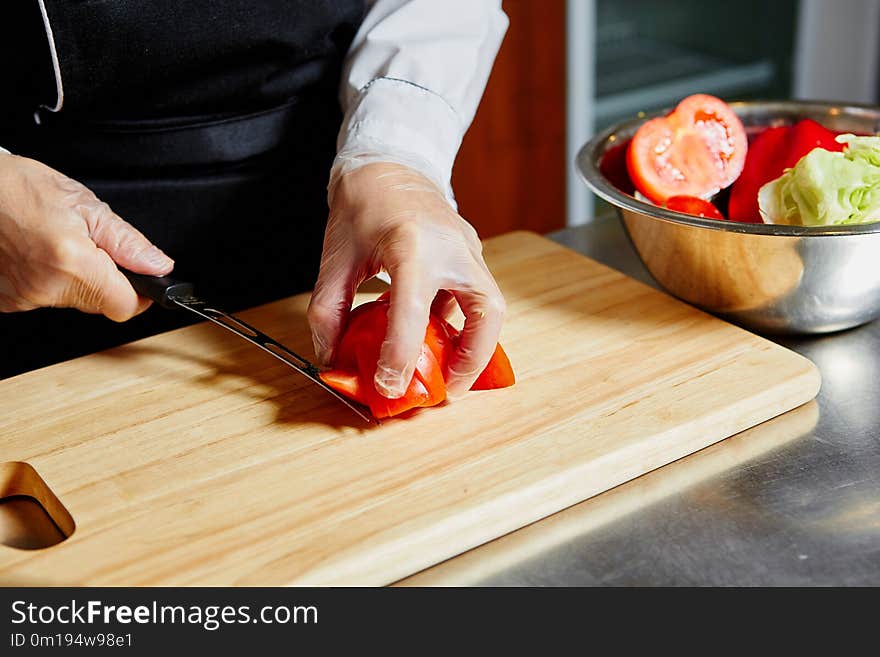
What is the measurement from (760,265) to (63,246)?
0.67m

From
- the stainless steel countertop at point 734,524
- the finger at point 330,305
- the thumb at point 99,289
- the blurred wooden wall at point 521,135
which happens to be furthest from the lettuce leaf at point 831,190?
the blurred wooden wall at point 521,135

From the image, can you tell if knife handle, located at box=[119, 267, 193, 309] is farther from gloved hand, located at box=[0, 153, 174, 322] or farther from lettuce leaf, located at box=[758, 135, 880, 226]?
lettuce leaf, located at box=[758, 135, 880, 226]

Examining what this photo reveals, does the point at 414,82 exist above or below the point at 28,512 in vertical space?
above

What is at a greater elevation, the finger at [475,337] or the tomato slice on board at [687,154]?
the tomato slice on board at [687,154]

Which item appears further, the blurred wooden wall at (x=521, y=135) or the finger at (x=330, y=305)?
the blurred wooden wall at (x=521, y=135)

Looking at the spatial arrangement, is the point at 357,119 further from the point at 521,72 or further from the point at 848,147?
the point at 521,72

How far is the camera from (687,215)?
105 cm

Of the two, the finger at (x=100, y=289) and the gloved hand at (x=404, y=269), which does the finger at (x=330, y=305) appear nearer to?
the gloved hand at (x=404, y=269)

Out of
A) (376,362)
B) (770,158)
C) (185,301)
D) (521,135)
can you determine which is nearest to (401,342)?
(376,362)

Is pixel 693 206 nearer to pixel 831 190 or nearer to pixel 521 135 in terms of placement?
pixel 831 190

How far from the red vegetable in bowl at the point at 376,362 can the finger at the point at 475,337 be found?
0.02 m

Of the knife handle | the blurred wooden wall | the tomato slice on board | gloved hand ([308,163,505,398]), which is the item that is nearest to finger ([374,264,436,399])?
gloved hand ([308,163,505,398])

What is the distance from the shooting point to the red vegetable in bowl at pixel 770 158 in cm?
110

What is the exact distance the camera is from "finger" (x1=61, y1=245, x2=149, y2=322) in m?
1.01
